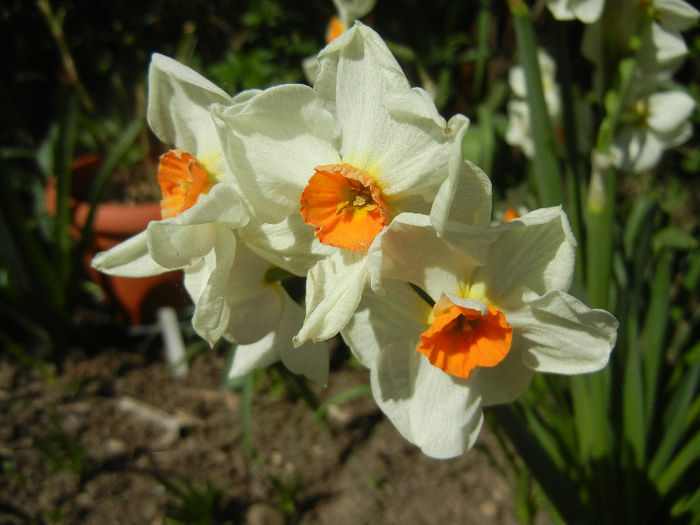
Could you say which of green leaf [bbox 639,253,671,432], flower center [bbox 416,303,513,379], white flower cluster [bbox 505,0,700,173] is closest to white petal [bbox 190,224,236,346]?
flower center [bbox 416,303,513,379]

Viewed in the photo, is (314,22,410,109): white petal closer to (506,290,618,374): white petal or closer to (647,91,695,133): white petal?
(506,290,618,374): white petal

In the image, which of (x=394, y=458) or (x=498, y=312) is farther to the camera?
(x=394, y=458)

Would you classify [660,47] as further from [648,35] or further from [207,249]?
[207,249]

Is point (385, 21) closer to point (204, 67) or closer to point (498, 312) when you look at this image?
point (204, 67)

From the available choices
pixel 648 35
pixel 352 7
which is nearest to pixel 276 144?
Answer: pixel 352 7

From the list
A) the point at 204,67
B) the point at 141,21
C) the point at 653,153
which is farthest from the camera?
the point at 141,21

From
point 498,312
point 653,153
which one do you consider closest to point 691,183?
point 653,153

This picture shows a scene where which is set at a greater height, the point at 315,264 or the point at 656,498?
the point at 315,264
